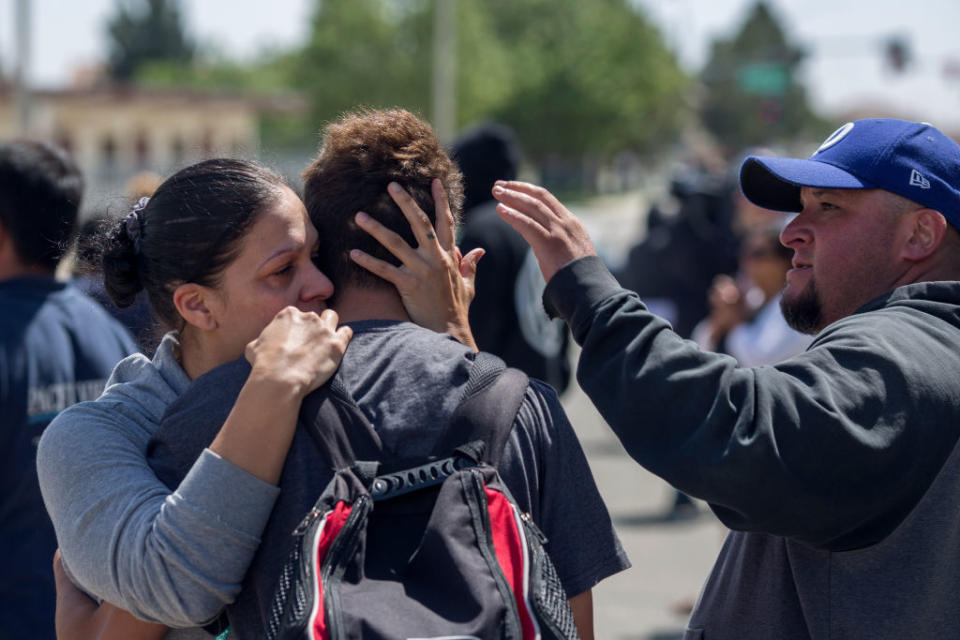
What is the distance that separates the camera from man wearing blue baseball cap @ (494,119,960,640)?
6.07 ft

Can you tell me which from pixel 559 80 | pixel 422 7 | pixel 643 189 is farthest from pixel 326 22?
pixel 643 189

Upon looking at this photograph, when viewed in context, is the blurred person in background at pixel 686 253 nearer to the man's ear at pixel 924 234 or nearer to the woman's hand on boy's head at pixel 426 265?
the man's ear at pixel 924 234

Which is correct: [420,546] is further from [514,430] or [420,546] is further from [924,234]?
[924,234]

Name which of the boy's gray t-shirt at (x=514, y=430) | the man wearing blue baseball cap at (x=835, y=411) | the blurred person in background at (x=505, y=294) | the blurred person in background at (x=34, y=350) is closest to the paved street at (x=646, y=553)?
the blurred person in background at (x=505, y=294)

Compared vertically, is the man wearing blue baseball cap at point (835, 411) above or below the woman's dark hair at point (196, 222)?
below

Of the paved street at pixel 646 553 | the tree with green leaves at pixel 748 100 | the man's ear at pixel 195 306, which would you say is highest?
the man's ear at pixel 195 306

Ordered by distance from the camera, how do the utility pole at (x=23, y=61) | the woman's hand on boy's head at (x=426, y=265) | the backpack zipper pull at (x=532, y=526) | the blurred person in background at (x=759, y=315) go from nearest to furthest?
the backpack zipper pull at (x=532, y=526) → the woman's hand on boy's head at (x=426, y=265) → the blurred person in background at (x=759, y=315) → the utility pole at (x=23, y=61)

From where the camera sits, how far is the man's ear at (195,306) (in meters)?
2.04

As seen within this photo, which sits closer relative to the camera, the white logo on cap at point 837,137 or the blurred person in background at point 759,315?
the white logo on cap at point 837,137

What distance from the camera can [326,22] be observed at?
49.5 meters

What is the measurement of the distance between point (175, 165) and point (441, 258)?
744 millimetres

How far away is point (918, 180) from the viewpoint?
215cm

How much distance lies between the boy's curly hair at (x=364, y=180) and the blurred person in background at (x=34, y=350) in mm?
1341

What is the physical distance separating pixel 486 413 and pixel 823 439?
559mm
